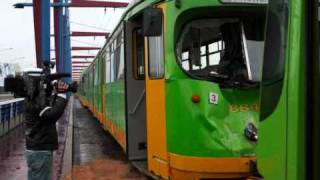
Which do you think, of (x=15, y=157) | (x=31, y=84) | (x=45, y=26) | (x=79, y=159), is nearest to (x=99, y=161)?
(x=79, y=159)

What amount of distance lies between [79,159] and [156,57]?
6006mm

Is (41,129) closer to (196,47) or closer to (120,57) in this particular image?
(196,47)

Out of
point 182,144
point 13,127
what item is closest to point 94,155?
point 13,127

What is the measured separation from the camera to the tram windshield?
7.90 meters

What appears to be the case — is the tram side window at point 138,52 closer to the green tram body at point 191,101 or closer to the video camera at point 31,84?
the green tram body at point 191,101

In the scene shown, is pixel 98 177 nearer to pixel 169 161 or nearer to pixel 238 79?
pixel 169 161

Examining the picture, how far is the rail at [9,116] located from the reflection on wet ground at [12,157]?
20cm

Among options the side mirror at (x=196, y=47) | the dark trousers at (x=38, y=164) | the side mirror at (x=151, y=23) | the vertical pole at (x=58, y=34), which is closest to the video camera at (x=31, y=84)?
the dark trousers at (x=38, y=164)

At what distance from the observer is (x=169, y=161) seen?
780 centimetres

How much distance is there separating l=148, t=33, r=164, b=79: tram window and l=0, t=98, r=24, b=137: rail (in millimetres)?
9017

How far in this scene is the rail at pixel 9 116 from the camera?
1713 cm

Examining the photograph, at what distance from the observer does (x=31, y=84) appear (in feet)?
22.2

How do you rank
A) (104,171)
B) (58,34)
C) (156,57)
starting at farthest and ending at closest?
(58,34)
(104,171)
(156,57)

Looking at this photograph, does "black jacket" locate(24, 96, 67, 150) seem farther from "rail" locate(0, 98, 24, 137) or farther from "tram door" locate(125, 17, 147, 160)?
"rail" locate(0, 98, 24, 137)
